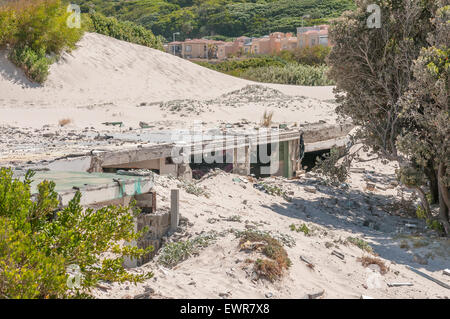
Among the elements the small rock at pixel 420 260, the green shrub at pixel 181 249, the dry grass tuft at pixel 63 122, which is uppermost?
the dry grass tuft at pixel 63 122

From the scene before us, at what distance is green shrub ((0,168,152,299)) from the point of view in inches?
176

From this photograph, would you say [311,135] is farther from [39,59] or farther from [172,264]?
[39,59]

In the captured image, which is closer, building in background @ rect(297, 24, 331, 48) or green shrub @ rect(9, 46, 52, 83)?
green shrub @ rect(9, 46, 52, 83)

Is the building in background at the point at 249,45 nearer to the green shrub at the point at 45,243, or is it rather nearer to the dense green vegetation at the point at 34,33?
the dense green vegetation at the point at 34,33

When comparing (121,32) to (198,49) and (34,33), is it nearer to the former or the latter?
(34,33)

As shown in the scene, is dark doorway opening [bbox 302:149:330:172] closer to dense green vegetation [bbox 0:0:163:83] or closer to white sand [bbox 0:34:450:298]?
white sand [bbox 0:34:450:298]

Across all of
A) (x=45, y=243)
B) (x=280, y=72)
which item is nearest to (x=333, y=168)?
(x=45, y=243)

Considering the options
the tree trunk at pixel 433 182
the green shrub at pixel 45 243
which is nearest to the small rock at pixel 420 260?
the tree trunk at pixel 433 182

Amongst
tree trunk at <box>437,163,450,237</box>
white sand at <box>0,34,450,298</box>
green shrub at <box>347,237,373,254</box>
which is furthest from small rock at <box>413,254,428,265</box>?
tree trunk at <box>437,163,450,237</box>

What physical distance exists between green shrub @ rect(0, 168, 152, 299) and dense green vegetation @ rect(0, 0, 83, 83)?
60.1 ft

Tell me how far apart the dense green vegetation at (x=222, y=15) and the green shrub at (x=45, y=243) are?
7342cm

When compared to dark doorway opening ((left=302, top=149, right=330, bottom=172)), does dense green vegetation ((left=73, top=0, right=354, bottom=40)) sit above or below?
above

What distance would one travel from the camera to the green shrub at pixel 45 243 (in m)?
4.47

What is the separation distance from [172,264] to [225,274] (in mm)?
933
